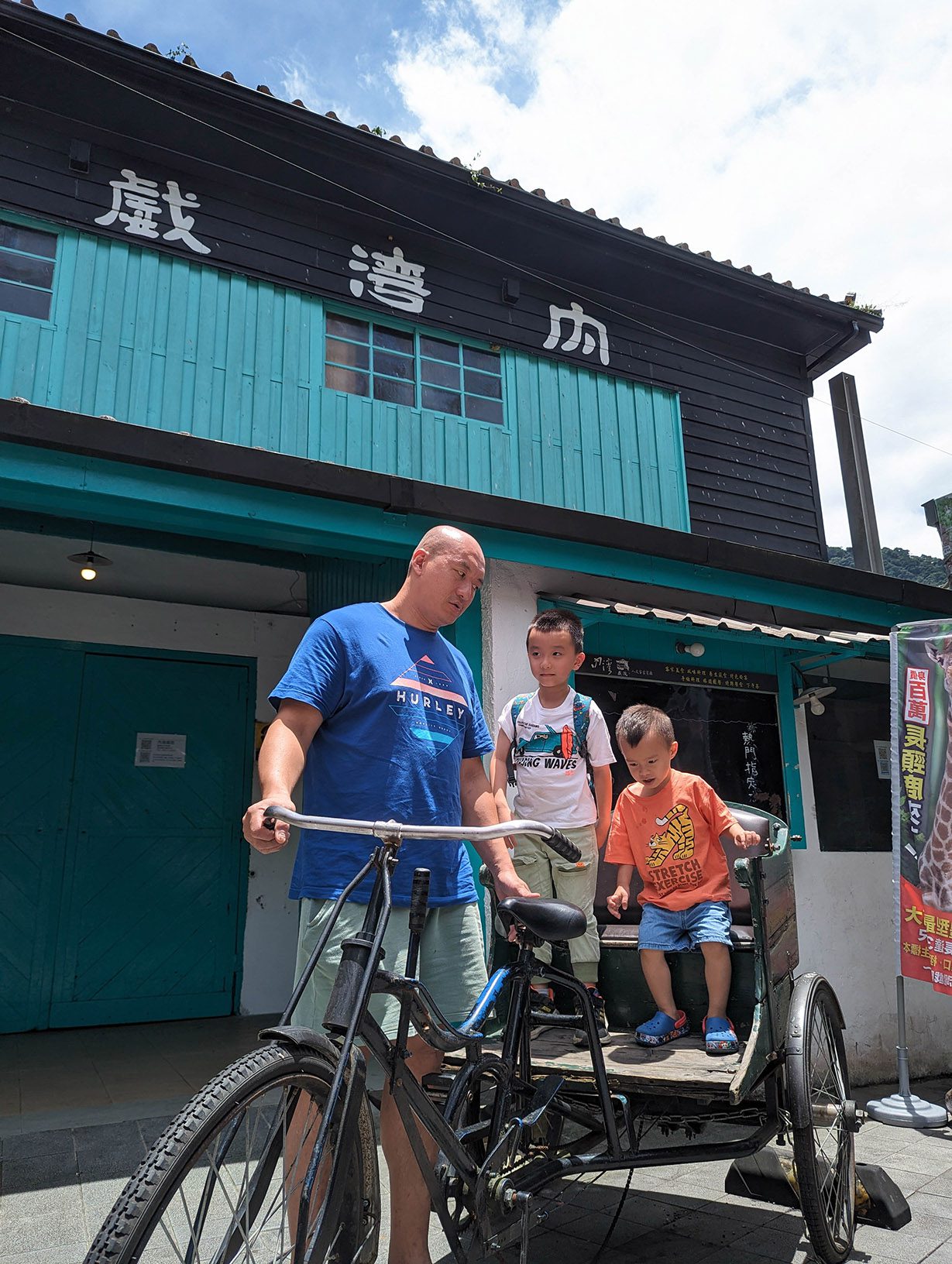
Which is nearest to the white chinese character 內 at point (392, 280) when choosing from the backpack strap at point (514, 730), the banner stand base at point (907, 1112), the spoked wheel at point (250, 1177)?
the backpack strap at point (514, 730)

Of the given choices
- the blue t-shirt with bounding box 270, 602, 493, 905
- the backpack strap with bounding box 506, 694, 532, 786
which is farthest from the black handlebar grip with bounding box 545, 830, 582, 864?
the backpack strap with bounding box 506, 694, 532, 786

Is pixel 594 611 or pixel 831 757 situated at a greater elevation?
pixel 594 611

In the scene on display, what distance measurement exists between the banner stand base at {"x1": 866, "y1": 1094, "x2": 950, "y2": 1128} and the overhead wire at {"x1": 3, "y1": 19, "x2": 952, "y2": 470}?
7.23m

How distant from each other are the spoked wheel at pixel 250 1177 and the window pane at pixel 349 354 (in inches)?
251

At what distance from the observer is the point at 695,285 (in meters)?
9.30

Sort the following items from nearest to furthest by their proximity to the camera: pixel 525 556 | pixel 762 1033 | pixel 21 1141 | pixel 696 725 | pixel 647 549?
pixel 762 1033
pixel 21 1141
pixel 525 556
pixel 647 549
pixel 696 725

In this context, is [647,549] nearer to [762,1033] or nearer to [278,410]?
[278,410]

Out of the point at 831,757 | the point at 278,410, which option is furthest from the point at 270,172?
the point at 831,757

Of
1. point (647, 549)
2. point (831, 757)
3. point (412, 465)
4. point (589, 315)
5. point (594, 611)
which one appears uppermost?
point (589, 315)

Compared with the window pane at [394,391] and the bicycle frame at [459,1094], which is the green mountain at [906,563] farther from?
the bicycle frame at [459,1094]

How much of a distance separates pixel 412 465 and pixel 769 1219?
18.3ft

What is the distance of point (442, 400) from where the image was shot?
25.2 feet

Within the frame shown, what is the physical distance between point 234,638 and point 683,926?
5.24m

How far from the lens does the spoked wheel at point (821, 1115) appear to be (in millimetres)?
2684
